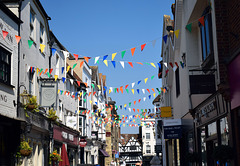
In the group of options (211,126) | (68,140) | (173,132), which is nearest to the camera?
(211,126)

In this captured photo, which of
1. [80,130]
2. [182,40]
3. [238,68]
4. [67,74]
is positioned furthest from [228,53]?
[80,130]

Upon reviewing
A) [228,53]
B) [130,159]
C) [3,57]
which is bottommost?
[130,159]

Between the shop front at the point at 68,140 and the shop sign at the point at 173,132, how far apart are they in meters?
8.88

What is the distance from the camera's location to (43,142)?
22.0 m

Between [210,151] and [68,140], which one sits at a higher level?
[68,140]

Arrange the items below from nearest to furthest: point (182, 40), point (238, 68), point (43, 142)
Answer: point (238, 68)
point (182, 40)
point (43, 142)

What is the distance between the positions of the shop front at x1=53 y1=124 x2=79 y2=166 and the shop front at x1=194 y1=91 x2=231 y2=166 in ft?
40.7

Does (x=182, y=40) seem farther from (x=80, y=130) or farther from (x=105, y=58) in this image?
(x=80, y=130)

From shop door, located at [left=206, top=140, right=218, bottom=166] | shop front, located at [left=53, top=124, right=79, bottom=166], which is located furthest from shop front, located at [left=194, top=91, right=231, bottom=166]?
shop front, located at [left=53, top=124, right=79, bottom=166]

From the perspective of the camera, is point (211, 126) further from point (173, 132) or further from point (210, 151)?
point (173, 132)

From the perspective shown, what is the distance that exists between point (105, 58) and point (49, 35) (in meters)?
10.4

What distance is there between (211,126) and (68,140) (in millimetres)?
18836

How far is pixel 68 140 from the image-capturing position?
3030 centimetres

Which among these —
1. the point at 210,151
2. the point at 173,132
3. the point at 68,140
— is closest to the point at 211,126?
the point at 210,151
